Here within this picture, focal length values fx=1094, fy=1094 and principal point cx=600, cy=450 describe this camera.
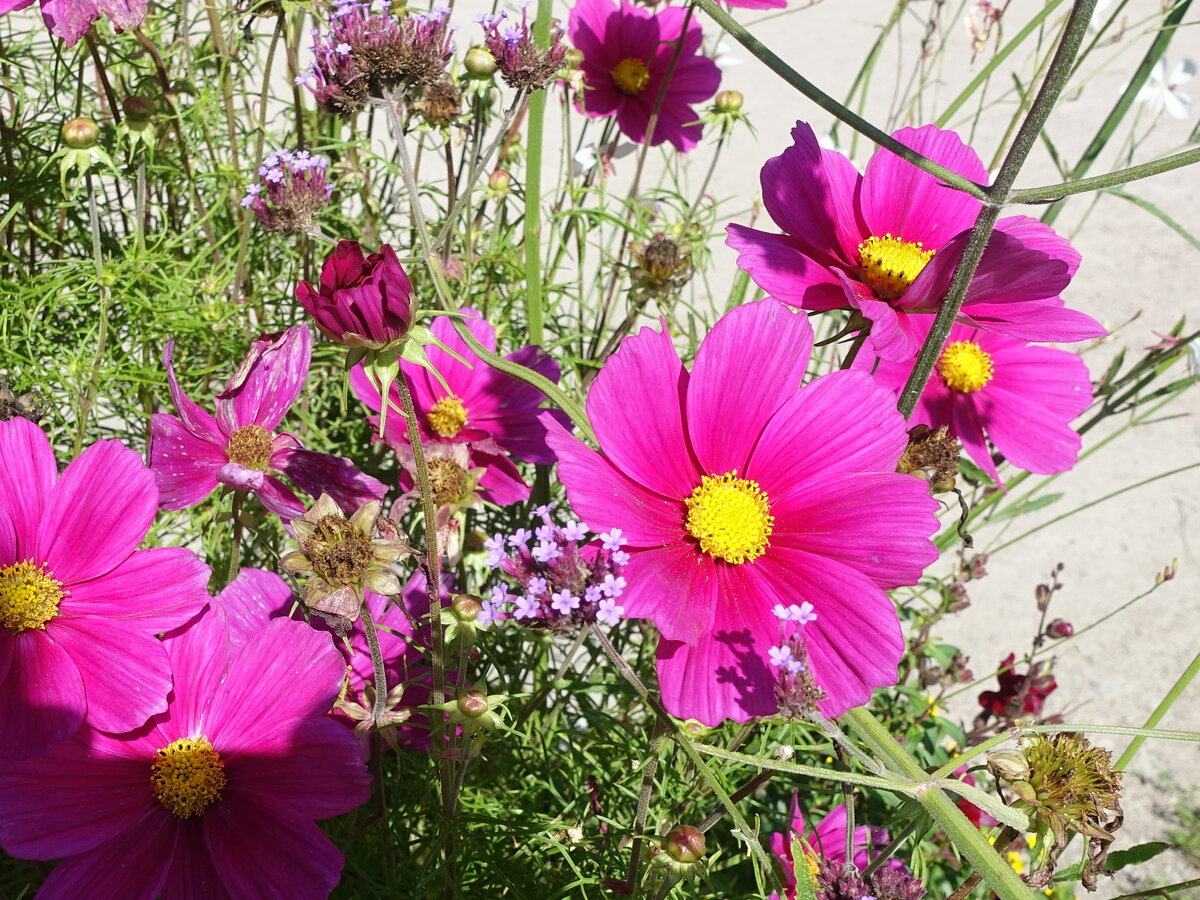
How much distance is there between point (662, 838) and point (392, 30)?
493mm

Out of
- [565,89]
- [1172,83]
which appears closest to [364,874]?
[565,89]

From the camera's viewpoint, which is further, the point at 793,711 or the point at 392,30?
the point at 392,30

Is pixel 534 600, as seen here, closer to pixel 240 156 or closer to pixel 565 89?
pixel 565 89

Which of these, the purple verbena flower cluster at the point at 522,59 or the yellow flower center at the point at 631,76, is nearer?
the purple verbena flower cluster at the point at 522,59

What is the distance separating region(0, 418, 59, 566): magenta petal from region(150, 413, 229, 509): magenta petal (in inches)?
2.5

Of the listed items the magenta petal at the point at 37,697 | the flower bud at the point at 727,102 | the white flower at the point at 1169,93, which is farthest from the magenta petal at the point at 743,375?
the white flower at the point at 1169,93

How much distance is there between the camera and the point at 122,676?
559mm

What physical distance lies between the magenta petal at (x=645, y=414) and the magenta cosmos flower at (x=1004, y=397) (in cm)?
16

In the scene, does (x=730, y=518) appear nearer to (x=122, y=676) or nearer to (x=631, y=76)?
(x=122, y=676)

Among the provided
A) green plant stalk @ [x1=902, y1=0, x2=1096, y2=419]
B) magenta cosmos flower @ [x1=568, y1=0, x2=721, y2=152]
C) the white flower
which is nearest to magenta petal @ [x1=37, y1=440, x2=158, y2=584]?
green plant stalk @ [x1=902, y1=0, x2=1096, y2=419]

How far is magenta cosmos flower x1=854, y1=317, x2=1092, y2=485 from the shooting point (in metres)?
0.73

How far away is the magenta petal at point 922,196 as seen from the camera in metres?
0.69

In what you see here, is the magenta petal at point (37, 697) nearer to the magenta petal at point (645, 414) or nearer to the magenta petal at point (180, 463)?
the magenta petal at point (180, 463)

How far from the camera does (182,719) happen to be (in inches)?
23.4
